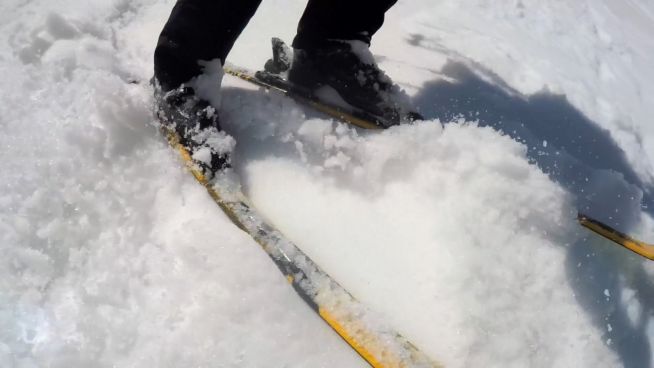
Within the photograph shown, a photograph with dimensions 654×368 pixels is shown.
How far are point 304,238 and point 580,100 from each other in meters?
1.69

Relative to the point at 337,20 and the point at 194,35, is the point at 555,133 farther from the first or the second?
the point at 194,35

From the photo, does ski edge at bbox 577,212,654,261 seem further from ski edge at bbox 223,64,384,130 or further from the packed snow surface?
ski edge at bbox 223,64,384,130

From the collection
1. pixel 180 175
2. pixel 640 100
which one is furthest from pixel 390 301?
pixel 640 100

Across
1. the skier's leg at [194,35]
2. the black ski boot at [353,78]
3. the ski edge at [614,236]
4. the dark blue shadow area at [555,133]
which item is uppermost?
the skier's leg at [194,35]

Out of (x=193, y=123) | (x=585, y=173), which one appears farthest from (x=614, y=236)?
(x=193, y=123)

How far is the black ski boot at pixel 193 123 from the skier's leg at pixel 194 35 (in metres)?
0.04

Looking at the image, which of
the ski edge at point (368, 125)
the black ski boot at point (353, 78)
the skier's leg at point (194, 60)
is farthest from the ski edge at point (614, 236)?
the skier's leg at point (194, 60)

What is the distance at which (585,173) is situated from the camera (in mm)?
1713

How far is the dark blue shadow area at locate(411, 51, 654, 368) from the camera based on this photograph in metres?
1.24

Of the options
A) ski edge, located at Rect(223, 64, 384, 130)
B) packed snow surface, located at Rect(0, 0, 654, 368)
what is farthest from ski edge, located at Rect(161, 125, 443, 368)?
ski edge, located at Rect(223, 64, 384, 130)

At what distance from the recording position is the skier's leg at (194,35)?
1309 mm

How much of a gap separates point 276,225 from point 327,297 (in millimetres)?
288

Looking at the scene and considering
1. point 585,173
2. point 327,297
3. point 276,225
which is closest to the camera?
point 327,297

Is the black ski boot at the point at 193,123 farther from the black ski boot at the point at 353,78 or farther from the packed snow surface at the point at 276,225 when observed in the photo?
the black ski boot at the point at 353,78
